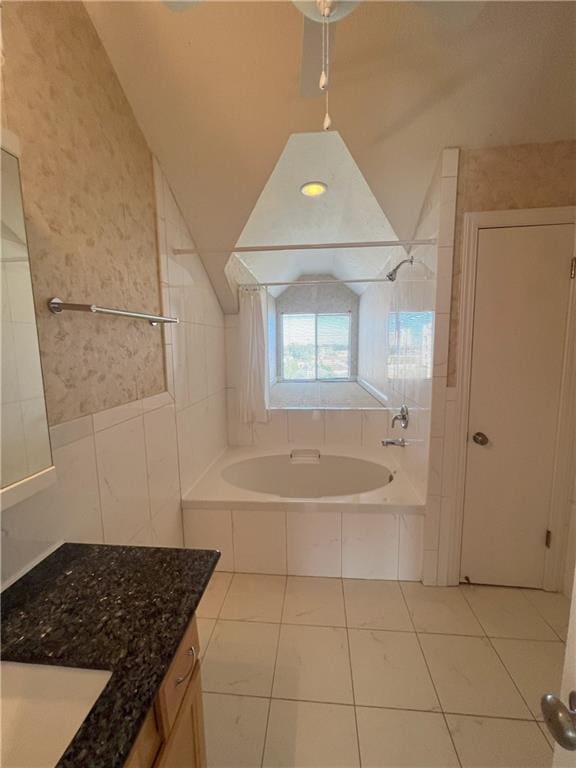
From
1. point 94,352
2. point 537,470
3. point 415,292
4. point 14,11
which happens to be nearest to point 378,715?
point 537,470

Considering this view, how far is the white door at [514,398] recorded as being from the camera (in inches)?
64.4

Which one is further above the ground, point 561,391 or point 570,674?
point 561,391

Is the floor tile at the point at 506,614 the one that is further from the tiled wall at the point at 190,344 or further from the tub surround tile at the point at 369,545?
the tiled wall at the point at 190,344

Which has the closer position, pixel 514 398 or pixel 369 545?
pixel 514 398

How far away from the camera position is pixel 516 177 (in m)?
1.62

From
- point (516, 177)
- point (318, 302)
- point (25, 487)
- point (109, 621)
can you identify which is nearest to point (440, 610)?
point (109, 621)

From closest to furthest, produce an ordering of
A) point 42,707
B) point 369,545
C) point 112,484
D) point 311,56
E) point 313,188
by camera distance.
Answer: point 42,707, point 311,56, point 112,484, point 369,545, point 313,188

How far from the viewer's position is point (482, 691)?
132 centimetres

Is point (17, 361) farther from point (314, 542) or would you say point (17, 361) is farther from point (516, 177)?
point (516, 177)

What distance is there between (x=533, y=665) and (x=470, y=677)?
316 mm

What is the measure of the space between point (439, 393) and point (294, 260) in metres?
2.32

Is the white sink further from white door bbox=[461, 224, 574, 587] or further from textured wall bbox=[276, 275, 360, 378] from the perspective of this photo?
textured wall bbox=[276, 275, 360, 378]

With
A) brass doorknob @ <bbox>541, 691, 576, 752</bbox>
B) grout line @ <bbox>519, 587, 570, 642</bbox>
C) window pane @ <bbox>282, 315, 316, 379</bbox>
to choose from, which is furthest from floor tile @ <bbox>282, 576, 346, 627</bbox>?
window pane @ <bbox>282, 315, 316, 379</bbox>

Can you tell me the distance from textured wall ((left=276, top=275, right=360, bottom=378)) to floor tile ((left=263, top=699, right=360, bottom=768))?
325cm
